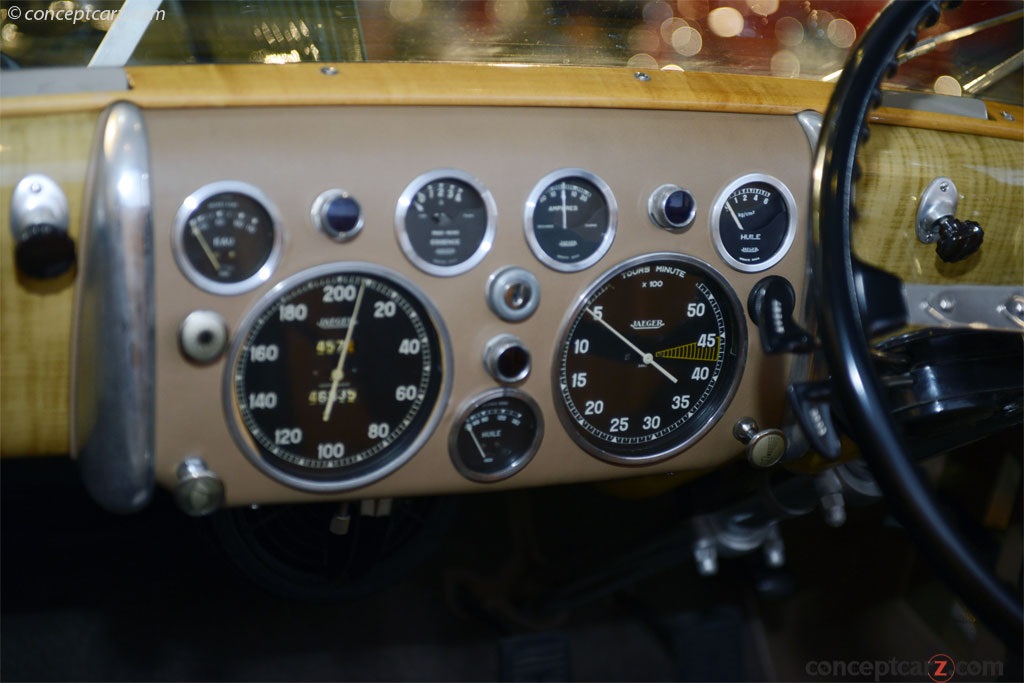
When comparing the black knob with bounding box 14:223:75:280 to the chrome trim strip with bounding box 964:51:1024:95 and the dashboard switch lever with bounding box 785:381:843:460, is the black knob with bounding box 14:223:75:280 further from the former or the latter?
the chrome trim strip with bounding box 964:51:1024:95

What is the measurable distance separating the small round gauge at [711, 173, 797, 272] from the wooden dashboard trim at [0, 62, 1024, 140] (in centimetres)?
13

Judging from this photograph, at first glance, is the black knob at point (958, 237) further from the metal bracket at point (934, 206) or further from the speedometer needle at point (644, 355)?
the speedometer needle at point (644, 355)

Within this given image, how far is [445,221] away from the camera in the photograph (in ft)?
3.88

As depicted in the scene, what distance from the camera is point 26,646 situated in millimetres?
1854

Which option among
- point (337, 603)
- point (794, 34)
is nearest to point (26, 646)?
point (337, 603)

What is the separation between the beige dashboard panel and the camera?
3.64ft

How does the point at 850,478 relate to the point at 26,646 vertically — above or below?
above

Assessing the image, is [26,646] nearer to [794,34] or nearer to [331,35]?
[331,35]

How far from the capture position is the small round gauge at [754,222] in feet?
4.27

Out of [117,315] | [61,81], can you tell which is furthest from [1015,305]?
[61,81]

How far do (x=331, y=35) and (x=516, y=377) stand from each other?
623 millimetres

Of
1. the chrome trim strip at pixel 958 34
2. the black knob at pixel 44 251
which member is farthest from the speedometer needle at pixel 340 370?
the chrome trim strip at pixel 958 34

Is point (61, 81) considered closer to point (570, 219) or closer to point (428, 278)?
point (428, 278)

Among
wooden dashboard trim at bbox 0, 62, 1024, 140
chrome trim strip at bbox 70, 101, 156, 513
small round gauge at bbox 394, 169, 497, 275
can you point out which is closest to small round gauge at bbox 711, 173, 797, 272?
wooden dashboard trim at bbox 0, 62, 1024, 140
